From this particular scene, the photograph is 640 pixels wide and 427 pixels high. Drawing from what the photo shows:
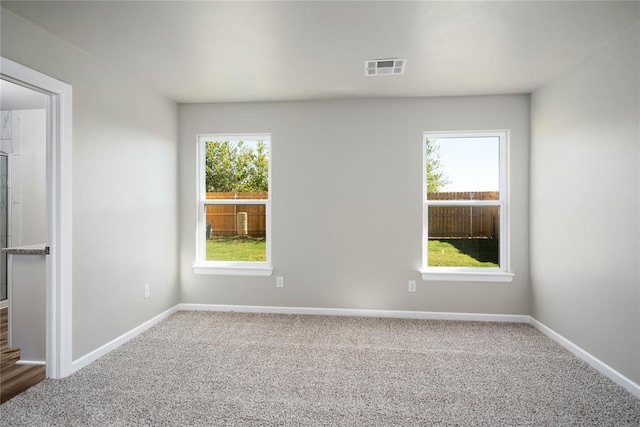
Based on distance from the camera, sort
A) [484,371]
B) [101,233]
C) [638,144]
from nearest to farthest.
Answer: [638,144] → [484,371] → [101,233]

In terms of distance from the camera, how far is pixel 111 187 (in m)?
3.13

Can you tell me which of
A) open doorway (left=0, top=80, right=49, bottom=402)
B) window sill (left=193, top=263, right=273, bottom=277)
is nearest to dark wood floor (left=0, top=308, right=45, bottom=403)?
open doorway (left=0, top=80, right=49, bottom=402)

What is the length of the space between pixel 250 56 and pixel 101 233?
1.88 m

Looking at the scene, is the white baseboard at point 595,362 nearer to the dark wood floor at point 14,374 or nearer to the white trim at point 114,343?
the white trim at point 114,343

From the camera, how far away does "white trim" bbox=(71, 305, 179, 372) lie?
9.16 ft

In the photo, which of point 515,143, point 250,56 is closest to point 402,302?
point 515,143

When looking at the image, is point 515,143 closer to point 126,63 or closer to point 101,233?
point 126,63

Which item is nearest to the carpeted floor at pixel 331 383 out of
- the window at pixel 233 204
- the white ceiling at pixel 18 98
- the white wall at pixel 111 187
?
the white wall at pixel 111 187

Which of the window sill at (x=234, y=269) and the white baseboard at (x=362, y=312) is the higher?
the window sill at (x=234, y=269)

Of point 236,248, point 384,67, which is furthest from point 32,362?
point 384,67

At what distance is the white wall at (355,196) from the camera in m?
3.91

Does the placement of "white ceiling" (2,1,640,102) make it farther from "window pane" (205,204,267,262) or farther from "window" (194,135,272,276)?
"window pane" (205,204,267,262)

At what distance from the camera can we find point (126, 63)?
3.02m

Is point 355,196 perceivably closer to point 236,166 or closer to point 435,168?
point 435,168
